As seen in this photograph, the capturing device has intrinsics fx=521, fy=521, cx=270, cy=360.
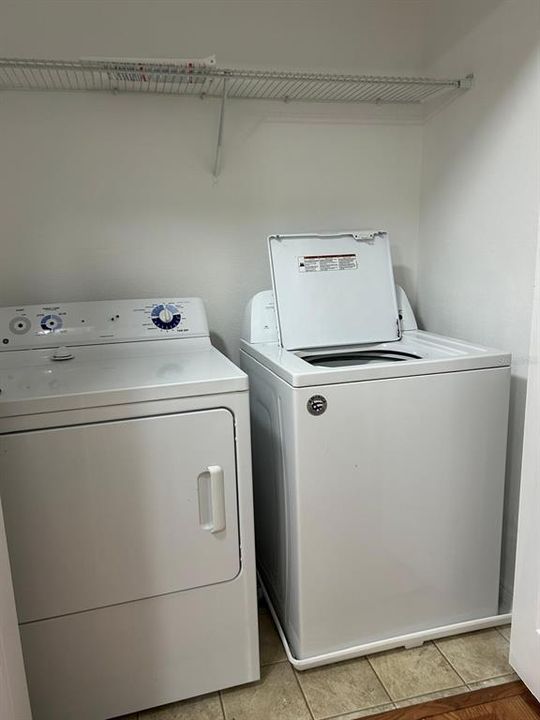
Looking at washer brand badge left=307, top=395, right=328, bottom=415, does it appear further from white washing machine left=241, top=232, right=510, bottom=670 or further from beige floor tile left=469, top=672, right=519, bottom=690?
beige floor tile left=469, top=672, right=519, bottom=690

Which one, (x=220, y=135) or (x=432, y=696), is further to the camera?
(x=220, y=135)

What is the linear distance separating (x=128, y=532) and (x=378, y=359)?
41.2 inches

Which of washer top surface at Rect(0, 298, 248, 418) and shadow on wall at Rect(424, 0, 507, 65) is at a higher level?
shadow on wall at Rect(424, 0, 507, 65)

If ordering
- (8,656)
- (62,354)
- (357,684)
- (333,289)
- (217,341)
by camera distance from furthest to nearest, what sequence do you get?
(217,341), (333,289), (62,354), (357,684), (8,656)

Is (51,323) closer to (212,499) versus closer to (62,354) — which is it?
(62,354)

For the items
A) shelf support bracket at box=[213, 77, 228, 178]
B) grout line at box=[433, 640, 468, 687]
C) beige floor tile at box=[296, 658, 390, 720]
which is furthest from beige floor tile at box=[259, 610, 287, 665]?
shelf support bracket at box=[213, 77, 228, 178]

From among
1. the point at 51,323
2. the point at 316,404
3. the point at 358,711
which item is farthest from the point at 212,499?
the point at 51,323

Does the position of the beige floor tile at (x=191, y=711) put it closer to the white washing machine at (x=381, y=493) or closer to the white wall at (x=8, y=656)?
the white washing machine at (x=381, y=493)

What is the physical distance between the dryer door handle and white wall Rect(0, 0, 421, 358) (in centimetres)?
83

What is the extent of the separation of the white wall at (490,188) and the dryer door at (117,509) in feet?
3.24

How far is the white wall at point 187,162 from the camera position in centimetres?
180

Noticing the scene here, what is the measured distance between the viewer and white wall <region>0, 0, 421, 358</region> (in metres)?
1.80

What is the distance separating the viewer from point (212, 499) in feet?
4.48

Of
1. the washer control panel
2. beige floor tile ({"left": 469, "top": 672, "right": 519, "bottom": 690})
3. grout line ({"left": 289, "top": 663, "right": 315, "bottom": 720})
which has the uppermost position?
the washer control panel
